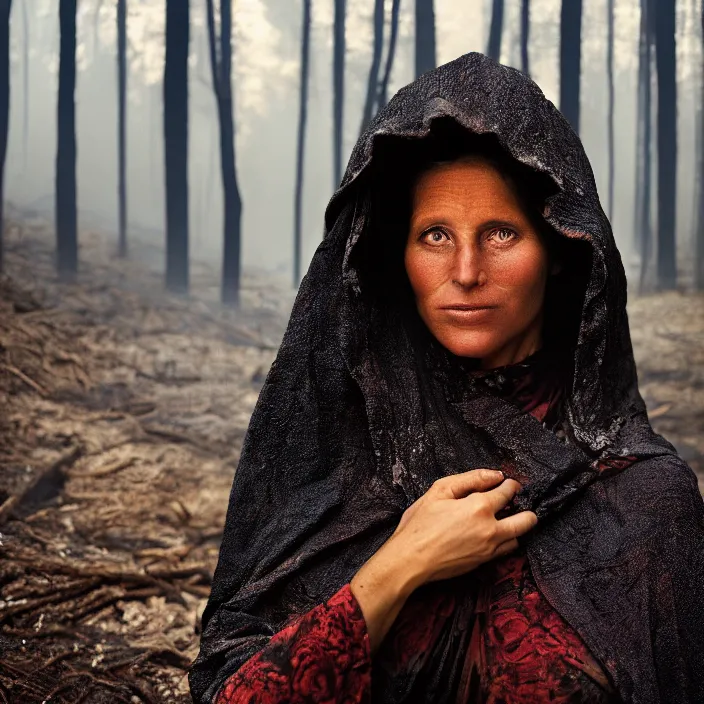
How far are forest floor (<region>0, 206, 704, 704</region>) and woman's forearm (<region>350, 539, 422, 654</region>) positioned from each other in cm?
187

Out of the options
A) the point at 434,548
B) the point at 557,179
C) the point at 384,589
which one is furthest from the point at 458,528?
the point at 557,179

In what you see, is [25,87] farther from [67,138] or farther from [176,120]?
[176,120]

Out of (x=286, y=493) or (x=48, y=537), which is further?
(x=48, y=537)

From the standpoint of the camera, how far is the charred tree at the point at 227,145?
639cm

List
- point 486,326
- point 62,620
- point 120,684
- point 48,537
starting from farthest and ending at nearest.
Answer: point 48,537 → point 62,620 → point 120,684 → point 486,326

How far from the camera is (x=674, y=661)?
1765 mm

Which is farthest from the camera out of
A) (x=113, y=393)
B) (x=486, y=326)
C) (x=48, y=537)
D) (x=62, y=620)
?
(x=113, y=393)

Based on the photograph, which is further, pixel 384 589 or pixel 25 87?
pixel 25 87

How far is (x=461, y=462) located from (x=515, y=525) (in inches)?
10.8

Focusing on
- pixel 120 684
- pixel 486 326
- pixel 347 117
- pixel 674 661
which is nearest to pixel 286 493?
pixel 486 326

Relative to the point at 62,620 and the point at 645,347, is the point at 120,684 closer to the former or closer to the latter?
the point at 62,620

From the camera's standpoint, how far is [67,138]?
6.18 m

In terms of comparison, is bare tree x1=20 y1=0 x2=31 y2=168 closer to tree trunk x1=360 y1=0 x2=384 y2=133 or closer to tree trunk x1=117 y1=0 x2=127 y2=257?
tree trunk x1=117 y1=0 x2=127 y2=257

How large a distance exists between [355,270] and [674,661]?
3.60 ft
